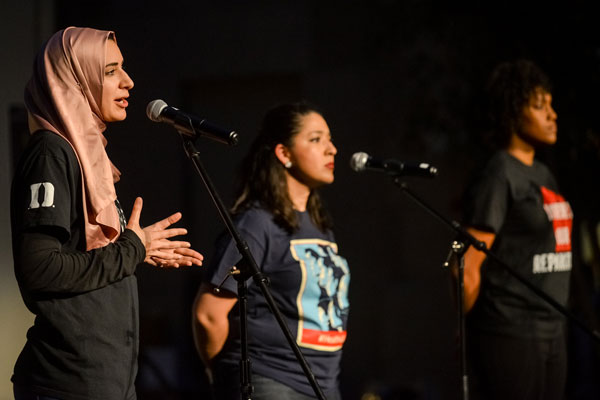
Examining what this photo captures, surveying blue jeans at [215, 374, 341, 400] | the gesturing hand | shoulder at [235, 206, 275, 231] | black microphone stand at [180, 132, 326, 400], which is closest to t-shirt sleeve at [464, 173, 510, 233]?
shoulder at [235, 206, 275, 231]

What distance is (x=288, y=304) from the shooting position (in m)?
3.19

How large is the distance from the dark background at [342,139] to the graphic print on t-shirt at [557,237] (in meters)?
3.08

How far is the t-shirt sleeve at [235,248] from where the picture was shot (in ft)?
10.3

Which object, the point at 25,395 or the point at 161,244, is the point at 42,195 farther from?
the point at 25,395

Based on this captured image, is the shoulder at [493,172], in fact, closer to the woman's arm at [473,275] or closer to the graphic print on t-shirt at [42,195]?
the woman's arm at [473,275]

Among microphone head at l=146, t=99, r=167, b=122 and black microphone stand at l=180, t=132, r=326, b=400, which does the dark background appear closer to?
microphone head at l=146, t=99, r=167, b=122

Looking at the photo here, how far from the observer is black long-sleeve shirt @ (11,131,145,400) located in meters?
2.21

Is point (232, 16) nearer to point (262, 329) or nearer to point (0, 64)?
point (0, 64)

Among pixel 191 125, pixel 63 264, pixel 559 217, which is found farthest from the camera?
pixel 559 217

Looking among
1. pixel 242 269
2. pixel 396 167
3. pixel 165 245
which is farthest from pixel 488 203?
pixel 165 245

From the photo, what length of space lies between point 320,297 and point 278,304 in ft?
0.53

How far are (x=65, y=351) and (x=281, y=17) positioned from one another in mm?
6718

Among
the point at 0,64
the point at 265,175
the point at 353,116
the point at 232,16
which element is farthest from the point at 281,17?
the point at 265,175

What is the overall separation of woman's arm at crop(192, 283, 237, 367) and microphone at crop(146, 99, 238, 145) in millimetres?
778
